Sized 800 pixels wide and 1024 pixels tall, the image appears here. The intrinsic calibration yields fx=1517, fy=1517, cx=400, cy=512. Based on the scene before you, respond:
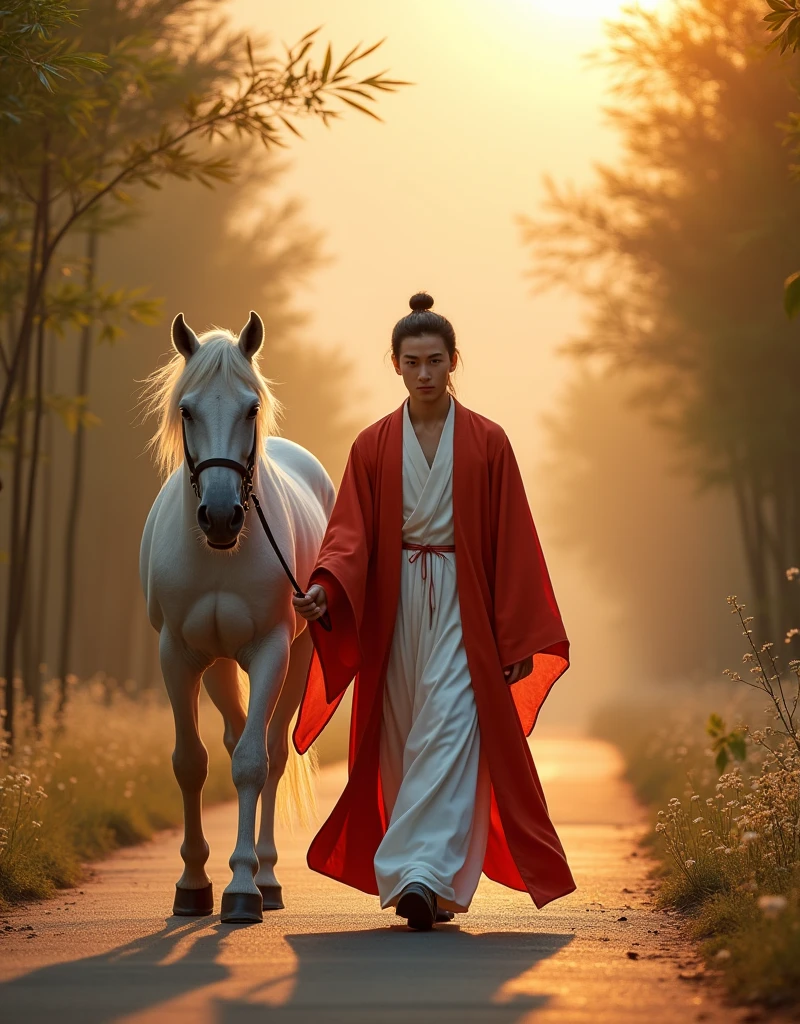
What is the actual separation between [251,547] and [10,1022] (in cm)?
289

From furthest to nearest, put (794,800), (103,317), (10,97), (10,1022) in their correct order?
(103,317) < (10,97) < (794,800) < (10,1022)

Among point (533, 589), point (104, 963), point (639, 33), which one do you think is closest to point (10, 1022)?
point (104, 963)

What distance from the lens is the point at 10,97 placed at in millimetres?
8586

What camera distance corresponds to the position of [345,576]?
6.27m

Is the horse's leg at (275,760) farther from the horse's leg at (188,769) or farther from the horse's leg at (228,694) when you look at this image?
the horse's leg at (188,769)

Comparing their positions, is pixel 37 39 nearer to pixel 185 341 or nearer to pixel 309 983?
pixel 185 341

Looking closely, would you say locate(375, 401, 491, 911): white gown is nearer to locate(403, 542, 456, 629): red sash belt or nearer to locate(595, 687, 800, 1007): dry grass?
locate(403, 542, 456, 629): red sash belt

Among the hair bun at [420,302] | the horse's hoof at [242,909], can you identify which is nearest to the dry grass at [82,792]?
the horse's hoof at [242,909]

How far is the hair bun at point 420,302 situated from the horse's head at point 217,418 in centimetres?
67

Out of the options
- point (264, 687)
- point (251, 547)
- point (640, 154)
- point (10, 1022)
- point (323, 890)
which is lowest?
point (10, 1022)

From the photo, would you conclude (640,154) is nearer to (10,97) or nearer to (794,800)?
(10,97)

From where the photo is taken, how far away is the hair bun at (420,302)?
647 cm

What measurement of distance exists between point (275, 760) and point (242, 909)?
163cm

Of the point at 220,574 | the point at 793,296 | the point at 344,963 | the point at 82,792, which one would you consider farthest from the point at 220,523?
the point at 82,792
